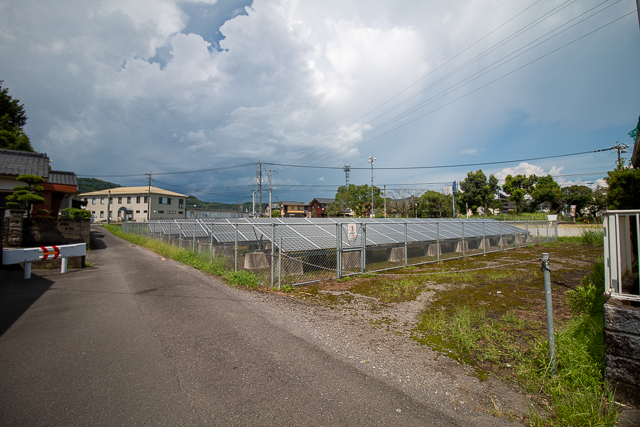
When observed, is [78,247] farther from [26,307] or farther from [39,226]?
[26,307]

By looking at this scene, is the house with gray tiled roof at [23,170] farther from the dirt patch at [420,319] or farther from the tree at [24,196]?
the dirt patch at [420,319]

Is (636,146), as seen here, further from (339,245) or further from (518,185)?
(518,185)

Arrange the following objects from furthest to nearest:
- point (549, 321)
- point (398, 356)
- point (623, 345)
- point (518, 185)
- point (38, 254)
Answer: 1. point (518, 185)
2. point (38, 254)
3. point (398, 356)
4. point (549, 321)
5. point (623, 345)

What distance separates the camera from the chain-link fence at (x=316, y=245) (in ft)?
29.7

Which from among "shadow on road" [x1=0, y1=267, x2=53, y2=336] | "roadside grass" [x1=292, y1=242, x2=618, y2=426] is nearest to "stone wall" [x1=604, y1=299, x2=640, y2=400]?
"roadside grass" [x1=292, y1=242, x2=618, y2=426]

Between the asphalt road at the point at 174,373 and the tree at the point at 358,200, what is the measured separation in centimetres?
5497

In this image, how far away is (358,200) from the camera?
60.7 m

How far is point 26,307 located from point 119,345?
3621 mm

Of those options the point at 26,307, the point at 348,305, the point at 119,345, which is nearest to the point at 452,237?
the point at 348,305

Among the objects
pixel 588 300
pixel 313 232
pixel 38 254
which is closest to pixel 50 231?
pixel 38 254

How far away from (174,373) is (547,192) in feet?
164

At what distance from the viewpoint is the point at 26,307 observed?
588 cm

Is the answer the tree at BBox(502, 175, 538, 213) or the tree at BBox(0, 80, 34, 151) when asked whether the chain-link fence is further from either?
the tree at BBox(502, 175, 538, 213)

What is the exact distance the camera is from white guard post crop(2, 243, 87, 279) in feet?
27.2
